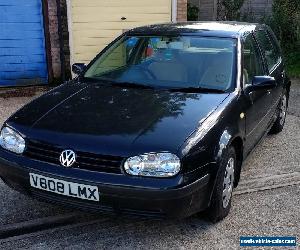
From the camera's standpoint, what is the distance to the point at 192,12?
48.0 feet

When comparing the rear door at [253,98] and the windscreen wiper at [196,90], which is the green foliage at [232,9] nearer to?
the rear door at [253,98]

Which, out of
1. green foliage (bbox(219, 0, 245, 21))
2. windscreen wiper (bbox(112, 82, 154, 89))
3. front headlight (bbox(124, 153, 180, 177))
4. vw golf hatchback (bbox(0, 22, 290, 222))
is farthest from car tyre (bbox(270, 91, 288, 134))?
green foliage (bbox(219, 0, 245, 21))

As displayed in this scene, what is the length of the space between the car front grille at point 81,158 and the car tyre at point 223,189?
833mm

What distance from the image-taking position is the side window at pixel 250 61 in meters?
4.29

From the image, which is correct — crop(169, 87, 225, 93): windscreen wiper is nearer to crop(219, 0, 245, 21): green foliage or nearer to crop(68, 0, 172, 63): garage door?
crop(68, 0, 172, 63): garage door

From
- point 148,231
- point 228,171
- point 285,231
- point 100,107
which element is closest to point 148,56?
point 100,107

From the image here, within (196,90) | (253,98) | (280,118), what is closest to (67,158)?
(196,90)

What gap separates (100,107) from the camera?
369cm

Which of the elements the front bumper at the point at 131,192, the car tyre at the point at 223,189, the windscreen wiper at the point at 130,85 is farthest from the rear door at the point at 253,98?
the front bumper at the point at 131,192

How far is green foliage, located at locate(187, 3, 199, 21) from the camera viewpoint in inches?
573

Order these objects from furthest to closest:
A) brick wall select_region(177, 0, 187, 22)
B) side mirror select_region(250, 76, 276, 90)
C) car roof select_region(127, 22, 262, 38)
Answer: brick wall select_region(177, 0, 187, 22), car roof select_region(127, 22, 262, 38), side mirror select_region(250, 76, 276, 90)

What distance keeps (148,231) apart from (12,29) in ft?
19.9

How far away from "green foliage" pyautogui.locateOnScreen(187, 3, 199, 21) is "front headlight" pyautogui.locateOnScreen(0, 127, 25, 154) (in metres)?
11.7

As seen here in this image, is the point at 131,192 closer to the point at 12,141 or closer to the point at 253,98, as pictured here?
the point at 12,141
